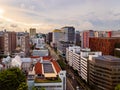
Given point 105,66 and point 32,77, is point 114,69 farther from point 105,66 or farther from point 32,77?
point 32,77

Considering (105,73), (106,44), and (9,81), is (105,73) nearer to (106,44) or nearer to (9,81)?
(9,81)

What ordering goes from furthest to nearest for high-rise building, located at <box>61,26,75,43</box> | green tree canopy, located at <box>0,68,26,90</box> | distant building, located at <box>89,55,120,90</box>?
high-rise building, located at <box>61,26,75,43</box>, distant building, located at <box>89,55,120,90</box>, green tree canopy, located at <box>0,68,26,90</box>

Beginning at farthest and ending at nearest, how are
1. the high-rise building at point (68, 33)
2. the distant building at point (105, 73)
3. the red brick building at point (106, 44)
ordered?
the high-rise building at point (68, 33) → the red brick building at point (106, 44) → the distant building at point (105, 73)

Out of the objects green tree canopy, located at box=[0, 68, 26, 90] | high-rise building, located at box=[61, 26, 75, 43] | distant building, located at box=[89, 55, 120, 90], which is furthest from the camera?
high-rise building, located at box=[61, 26, 75, 43]

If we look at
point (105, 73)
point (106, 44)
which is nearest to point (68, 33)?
point (106, 44)

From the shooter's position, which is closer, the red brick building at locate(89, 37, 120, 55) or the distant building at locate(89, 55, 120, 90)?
the distant building at locate(89, 55, 120, 90)

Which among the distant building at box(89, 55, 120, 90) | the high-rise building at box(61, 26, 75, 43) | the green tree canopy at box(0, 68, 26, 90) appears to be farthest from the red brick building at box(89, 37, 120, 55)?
the high-rise building at box(61, 26, 75, 43)

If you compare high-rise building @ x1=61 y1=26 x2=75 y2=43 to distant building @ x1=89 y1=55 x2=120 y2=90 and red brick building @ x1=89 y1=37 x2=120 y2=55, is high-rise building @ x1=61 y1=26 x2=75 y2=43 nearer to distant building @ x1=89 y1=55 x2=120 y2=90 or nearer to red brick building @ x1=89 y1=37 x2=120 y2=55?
red brick building @ x1=89 y1=37 x2=120 y2=55

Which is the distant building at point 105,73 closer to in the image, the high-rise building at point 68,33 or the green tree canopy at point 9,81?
the green tree canopy at point 9,81

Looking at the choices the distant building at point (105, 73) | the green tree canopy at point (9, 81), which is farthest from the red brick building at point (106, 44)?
the green tree canopy at point (9, 81)

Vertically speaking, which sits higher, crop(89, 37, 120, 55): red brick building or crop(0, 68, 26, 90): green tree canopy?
crop(89, 37, 120, 55): red brick building
